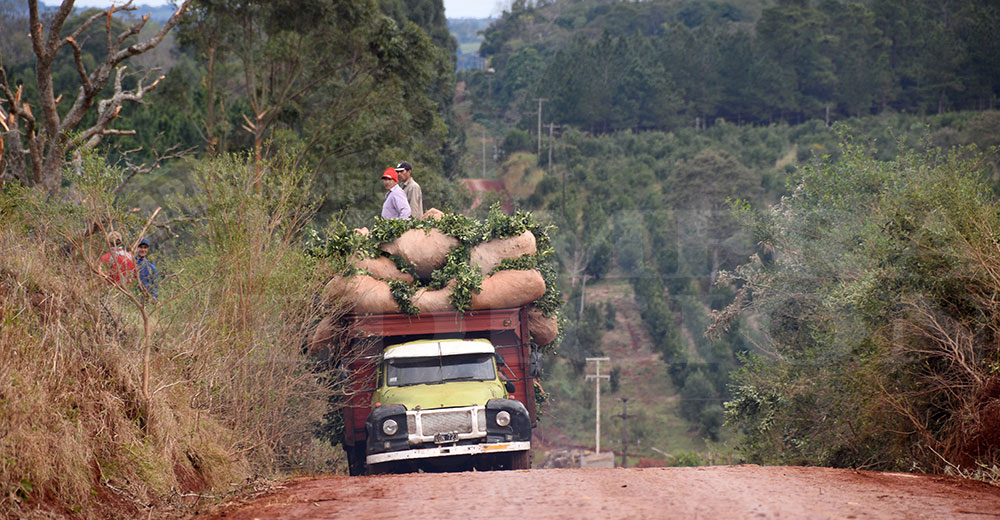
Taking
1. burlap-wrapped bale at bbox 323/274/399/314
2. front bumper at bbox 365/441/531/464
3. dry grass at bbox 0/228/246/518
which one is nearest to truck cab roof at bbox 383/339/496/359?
burlap-wrapped bale at bbox 323/274/399/314

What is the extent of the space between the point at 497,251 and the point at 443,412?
2218 millimetres

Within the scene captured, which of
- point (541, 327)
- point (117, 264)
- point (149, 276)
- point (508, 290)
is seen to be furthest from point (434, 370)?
point (117, 264)

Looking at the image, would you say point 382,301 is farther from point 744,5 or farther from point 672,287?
point 744,5

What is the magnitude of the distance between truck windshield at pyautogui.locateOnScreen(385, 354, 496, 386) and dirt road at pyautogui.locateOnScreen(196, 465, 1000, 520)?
8.79 feet

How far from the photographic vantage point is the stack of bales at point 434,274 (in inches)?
454

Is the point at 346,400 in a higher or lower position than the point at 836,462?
higher

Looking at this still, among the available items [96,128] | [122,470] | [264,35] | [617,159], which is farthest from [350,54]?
[617,159]

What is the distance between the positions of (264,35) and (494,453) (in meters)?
23.3

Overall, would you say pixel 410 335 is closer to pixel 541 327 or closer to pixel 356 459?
pixel 356 459

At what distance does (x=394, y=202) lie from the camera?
12961mm

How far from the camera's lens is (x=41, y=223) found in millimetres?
9188

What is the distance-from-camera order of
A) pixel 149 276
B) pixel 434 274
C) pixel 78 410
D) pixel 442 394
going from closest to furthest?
1. pixel 78 410
2. pixel 149 276
3. pixel 442 394
4. pixel 434 274

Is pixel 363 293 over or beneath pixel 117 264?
beneath

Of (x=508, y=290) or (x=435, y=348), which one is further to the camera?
(x=508, y=290)
